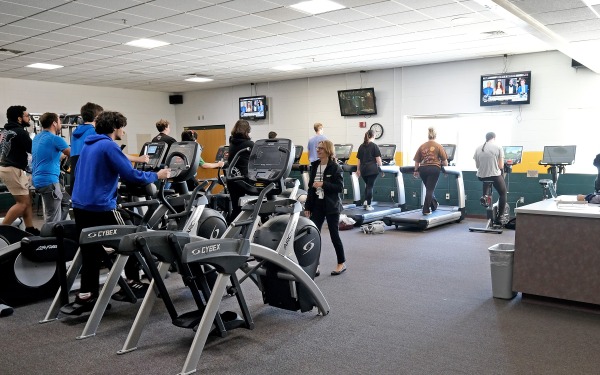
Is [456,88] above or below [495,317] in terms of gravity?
above

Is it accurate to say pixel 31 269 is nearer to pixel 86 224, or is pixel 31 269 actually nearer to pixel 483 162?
pixel 86 224

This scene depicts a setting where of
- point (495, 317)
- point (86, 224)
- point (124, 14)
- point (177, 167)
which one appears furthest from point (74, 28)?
point (495, 317)

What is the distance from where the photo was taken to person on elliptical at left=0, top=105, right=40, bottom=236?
578 cm

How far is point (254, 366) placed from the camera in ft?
10.8

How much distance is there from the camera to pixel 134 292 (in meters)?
4.71

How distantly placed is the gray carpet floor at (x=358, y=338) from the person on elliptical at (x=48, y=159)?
154 centimetres

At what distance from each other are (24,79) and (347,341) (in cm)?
1160

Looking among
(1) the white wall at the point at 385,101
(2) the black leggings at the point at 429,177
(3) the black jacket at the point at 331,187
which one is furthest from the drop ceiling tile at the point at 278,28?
(1) the white wall at the point at 385,101

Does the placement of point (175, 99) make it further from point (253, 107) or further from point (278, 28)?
point (278, 28)

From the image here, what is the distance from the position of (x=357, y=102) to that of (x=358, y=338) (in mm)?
8593

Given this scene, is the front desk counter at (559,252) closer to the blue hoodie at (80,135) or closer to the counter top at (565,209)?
the counter top at (565,209)

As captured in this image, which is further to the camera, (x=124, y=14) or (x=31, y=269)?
(x=124, y=14)

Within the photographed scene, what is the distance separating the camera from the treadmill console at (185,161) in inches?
190

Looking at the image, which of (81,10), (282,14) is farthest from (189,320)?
(81,10)
